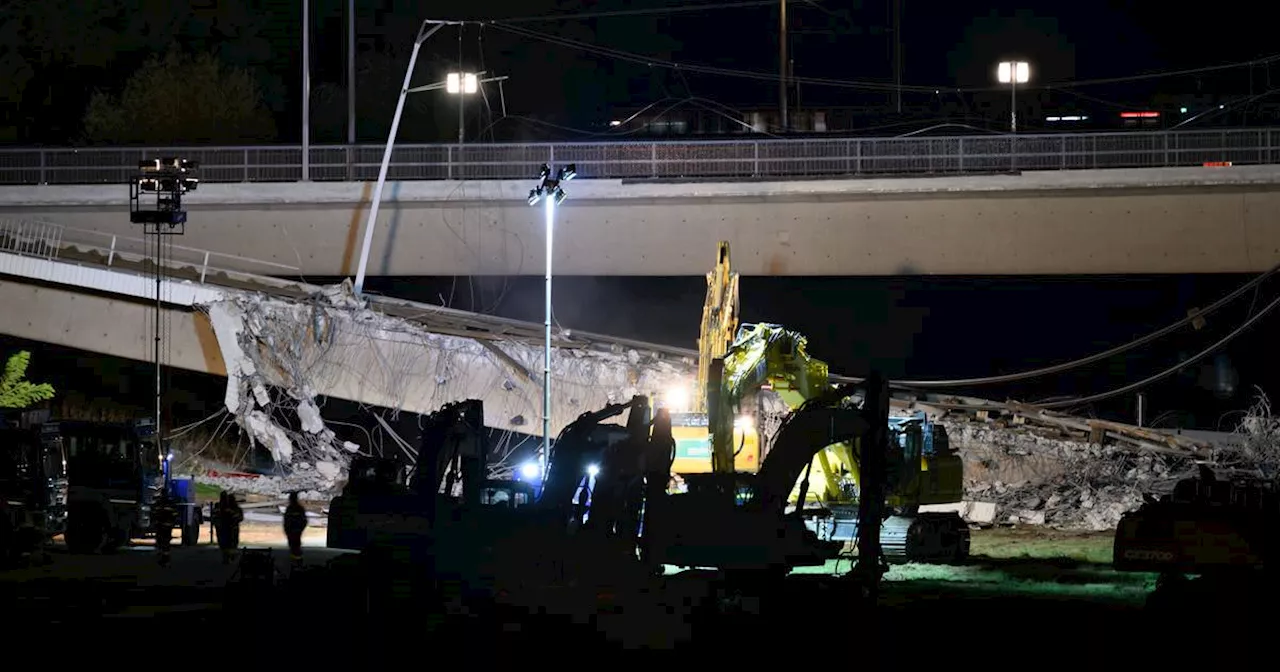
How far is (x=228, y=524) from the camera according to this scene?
95.5 feet

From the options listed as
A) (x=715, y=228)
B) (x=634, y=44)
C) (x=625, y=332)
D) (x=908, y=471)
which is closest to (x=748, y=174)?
(x=715, y=228)

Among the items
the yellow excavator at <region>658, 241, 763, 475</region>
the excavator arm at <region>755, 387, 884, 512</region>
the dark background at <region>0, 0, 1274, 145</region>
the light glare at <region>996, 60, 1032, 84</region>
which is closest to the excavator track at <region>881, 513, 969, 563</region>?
the yellow excavator at <region>658, 241, 763, 475</region>

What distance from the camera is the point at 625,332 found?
2298 inches

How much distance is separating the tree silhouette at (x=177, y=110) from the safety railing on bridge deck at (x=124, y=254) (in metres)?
8.13

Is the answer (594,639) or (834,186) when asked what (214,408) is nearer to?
(834,186)

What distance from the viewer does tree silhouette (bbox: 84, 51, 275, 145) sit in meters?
60.2

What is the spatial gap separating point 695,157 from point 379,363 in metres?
11.6

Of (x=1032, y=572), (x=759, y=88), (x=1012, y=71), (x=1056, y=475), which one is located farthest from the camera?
(x=759, y=88)

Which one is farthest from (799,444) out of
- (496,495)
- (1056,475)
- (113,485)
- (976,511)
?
(1056,475)

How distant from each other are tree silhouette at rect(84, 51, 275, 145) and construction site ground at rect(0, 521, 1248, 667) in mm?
34846

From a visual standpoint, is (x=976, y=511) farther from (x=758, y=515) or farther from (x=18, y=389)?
(x=18, y=389)

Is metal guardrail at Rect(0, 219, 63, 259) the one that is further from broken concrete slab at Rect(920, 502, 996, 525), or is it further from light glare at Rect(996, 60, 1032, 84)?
light glare at Rect(996, 60, 1032, 84)

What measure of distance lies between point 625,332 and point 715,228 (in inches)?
357

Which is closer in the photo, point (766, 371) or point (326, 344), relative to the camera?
point (766, 371)
